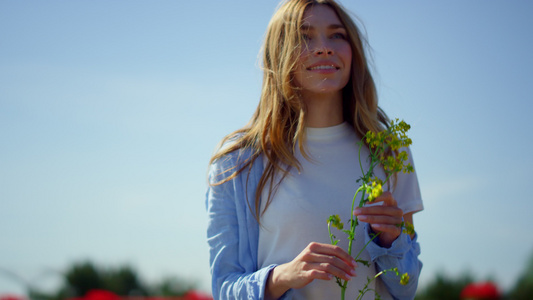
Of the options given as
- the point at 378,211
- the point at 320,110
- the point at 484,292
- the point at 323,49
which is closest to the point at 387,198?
the point at 378,211

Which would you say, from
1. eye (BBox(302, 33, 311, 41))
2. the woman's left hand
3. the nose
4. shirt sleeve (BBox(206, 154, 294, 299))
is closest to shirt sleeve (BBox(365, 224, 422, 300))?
the woman's left hand

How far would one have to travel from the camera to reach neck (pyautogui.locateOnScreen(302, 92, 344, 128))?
296 cm

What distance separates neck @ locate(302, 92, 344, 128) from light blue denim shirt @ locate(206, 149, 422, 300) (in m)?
0.34

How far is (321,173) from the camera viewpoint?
113 inches

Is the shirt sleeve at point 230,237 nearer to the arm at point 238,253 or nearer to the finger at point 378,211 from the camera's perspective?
the arm at point 238,253

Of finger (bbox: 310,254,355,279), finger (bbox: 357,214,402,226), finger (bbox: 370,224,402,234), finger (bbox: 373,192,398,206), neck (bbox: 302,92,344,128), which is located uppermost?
neck (bbox: 302,92,344,128)

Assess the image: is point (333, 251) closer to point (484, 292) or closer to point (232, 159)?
point (232, 159)

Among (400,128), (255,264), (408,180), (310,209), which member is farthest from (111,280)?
(400,128)

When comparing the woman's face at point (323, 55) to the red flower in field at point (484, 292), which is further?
the red flower in field at point (484, 292)

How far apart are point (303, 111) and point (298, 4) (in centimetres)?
57

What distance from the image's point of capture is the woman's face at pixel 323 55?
2842 millimetres

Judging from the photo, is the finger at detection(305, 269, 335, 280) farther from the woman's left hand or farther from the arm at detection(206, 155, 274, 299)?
the arm at detection(206, 155, 274, 299)

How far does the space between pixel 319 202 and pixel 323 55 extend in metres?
0.72

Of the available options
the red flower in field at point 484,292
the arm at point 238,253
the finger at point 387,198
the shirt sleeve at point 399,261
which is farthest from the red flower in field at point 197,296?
the red flower in field at point 484,292
